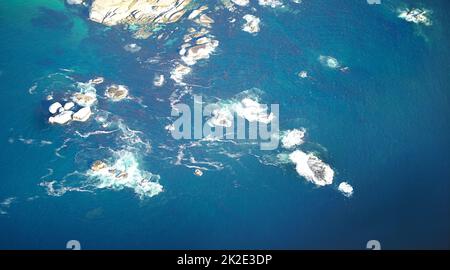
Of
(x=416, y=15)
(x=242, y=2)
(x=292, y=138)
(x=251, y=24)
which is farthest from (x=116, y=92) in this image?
(x=416, y=15)

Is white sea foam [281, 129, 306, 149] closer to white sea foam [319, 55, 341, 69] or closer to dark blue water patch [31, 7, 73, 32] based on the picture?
white sea foam [319, 55, 341, 69]

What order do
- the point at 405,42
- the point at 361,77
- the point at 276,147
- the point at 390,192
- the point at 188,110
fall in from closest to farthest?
the point at 390,192, the point at 276,147, the point at 188,110, the point at 361,77, the point at 405,42

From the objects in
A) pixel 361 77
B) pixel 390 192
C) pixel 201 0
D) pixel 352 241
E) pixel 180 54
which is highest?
pixel 201 0

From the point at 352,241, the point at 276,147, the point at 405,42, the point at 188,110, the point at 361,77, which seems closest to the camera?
the point at 352,241

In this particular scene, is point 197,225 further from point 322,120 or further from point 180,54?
point 180,54

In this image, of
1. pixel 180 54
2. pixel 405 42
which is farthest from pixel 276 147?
pixel 405 42

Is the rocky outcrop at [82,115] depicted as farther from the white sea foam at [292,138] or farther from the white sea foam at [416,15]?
the white sea foam at [416,15]

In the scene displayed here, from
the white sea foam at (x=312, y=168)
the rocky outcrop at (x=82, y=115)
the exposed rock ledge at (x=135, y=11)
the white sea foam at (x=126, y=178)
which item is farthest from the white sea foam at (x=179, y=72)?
the white sea foam at (x=312, y=168)
